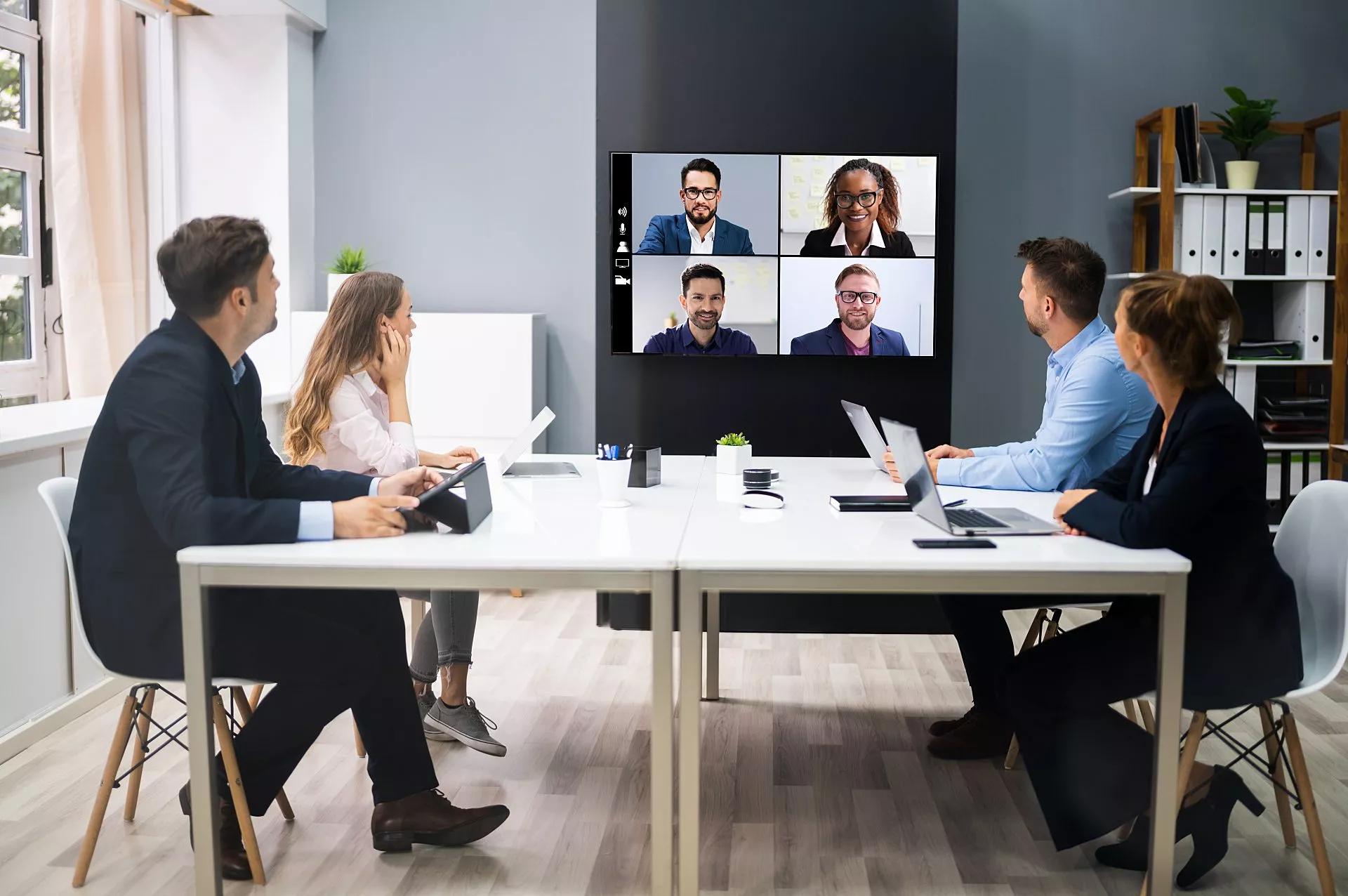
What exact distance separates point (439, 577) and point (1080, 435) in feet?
5.69

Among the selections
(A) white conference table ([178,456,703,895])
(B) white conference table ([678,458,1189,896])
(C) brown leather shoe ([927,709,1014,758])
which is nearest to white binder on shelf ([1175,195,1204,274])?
(C) brown leather shoe ([927,709,1014,758])

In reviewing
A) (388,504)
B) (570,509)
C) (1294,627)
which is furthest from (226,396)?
(1294,627)

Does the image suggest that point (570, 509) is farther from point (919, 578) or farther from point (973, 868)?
point (973, 868)

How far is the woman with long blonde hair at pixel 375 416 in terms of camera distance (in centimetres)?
305

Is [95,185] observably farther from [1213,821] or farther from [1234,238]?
[1234,238]

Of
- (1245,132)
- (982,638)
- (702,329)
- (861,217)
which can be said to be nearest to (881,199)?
(861,217)

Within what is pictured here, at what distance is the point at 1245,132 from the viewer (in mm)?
5270

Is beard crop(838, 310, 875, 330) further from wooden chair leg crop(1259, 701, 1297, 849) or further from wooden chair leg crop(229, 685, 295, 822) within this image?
wooden chair leg crop(229, 685, 295, 822)

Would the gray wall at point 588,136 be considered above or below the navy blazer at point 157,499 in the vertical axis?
above

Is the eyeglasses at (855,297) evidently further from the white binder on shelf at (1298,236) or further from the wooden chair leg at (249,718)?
the wooden chair leg at (249,718)

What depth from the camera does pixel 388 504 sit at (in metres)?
2.33

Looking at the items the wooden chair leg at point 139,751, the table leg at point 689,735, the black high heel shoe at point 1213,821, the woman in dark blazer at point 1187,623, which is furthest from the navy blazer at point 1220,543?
the wooden chair leg at point 139,751

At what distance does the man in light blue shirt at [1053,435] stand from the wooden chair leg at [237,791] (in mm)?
1720

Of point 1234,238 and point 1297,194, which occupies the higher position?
point 1297,194
